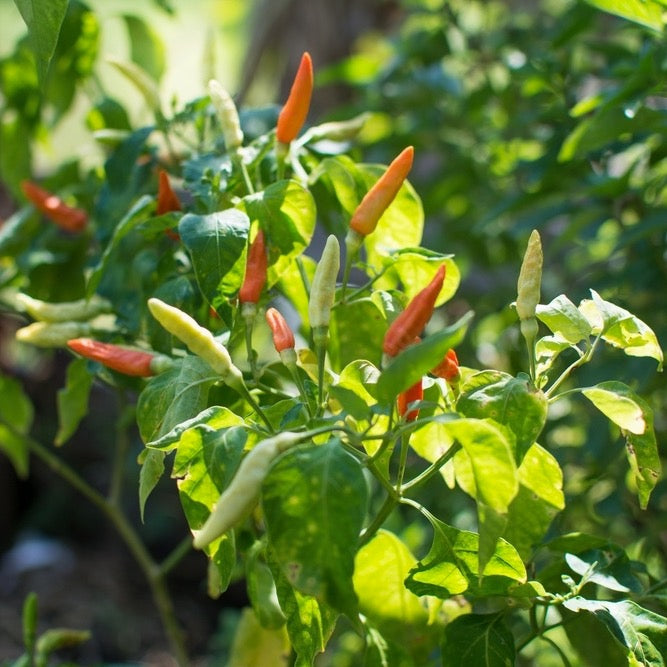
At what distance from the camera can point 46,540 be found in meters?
3.45

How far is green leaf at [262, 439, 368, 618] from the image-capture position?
58 centimetres

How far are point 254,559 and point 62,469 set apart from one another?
0.53m

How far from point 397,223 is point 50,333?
1.25ft

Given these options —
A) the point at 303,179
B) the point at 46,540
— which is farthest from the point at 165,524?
Answer: the point at 303,179

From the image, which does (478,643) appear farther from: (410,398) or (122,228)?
(122,228)

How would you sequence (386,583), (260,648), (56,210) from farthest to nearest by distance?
(56,210)
(260,648)
(386,583)

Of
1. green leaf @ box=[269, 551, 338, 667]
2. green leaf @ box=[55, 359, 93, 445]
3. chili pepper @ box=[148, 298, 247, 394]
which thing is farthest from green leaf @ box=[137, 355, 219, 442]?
green leaf @ box=[55, 359, 93, 445]

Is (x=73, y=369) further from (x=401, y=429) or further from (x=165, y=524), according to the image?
(x=165, y=524)

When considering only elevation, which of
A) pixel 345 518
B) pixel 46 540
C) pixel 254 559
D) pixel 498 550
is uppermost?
pixel 345 518

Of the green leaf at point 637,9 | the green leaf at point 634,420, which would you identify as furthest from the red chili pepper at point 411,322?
the green leaf at point 637,9

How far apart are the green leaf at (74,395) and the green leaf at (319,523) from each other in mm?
477

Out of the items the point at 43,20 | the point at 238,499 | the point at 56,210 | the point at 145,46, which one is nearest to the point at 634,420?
the point at 238,499

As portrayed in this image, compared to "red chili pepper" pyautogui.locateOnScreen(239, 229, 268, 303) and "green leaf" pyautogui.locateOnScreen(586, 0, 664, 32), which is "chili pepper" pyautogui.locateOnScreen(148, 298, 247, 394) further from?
"green leaf" pyautogui.locateOnScreen(586, 0, 664, 32)

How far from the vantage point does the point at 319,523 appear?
58 cm
